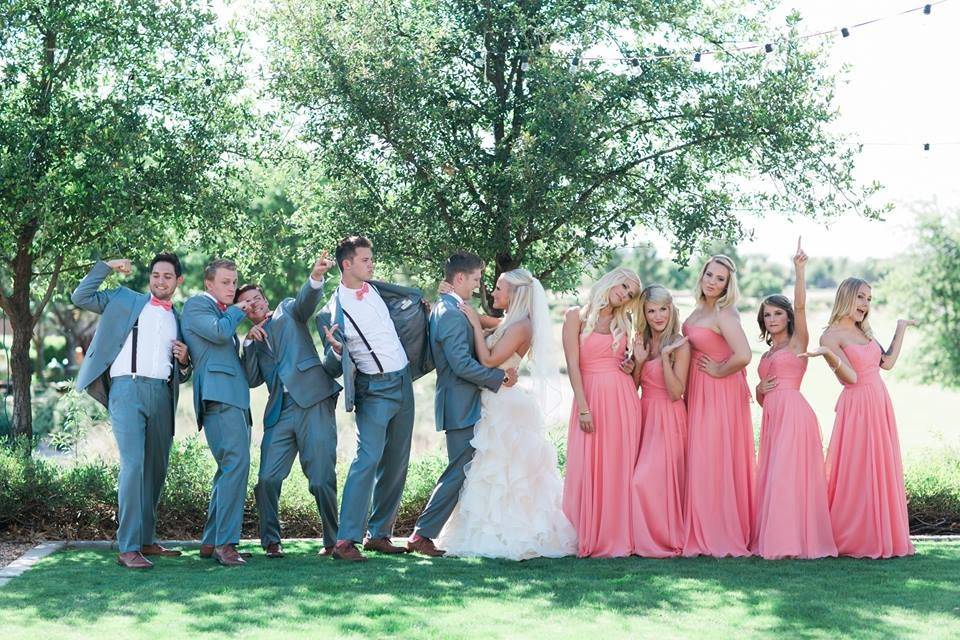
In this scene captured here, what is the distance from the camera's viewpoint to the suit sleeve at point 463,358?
7.40 metres

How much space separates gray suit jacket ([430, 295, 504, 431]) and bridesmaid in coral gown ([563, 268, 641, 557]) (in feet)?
2.08

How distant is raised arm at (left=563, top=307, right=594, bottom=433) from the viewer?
745 cm

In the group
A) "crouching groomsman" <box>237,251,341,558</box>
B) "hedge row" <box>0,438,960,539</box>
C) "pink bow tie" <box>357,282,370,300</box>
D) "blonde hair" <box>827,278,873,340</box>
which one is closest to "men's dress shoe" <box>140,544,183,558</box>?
"crouching groomsman" <box>237,251,341,558</box>

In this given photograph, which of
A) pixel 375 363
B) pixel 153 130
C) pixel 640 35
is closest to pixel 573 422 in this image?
pixel 375 363

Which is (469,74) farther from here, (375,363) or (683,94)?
(375,363)

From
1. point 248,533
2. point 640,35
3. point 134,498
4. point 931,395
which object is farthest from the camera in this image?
point 931,395

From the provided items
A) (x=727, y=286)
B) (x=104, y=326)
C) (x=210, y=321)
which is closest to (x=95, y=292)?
(x=104, y=326)

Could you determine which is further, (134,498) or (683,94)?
(683,94)

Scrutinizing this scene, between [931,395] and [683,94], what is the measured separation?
155ft

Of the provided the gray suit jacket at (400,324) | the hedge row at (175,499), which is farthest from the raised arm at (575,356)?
the hedge row at (175,499)

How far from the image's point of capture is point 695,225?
346 inches

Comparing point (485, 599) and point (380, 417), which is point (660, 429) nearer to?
point (380, 417)

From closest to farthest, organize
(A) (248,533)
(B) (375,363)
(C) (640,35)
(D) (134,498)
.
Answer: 1. (D) (134,498)
2. (B) (375,363)
3. (A) (248,533)
4. (C) (640,35)

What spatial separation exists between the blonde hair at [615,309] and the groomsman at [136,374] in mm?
2777
